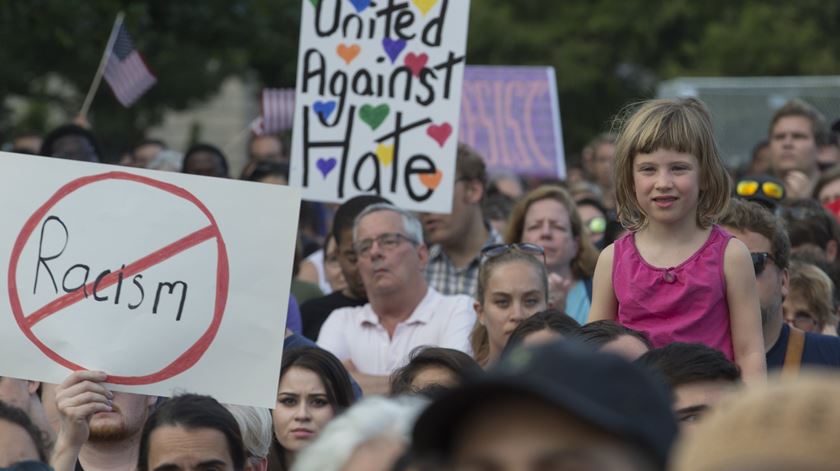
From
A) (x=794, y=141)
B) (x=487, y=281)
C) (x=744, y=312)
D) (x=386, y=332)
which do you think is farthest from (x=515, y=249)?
(x=794, y=141)

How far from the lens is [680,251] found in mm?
5039

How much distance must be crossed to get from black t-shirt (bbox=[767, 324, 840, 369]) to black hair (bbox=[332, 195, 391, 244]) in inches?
107

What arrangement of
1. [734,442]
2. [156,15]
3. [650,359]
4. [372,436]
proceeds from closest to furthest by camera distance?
[734,442], [372,436], [650,359], [156,15]

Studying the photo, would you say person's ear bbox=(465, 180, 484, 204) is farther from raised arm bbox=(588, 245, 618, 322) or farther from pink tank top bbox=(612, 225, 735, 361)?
pink tank top bbox=(612, 225, 735, 361)

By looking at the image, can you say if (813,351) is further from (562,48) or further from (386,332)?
(562,48)

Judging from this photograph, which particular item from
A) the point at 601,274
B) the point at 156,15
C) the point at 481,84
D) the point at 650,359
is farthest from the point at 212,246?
the point at 156,15

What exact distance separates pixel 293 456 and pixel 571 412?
342cm

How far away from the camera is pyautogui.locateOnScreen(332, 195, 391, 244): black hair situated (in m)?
7.62

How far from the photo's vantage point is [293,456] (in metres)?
5.36

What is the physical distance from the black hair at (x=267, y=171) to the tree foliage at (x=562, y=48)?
6.24m

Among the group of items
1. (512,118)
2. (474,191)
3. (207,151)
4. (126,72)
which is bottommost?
(474,191)

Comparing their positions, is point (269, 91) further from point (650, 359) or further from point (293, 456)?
point (650, 359)

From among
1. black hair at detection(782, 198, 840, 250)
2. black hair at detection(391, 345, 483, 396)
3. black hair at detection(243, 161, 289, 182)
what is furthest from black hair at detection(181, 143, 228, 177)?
black hair at detection(391, 345, 483, 396)

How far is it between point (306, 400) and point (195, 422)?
0.96m
